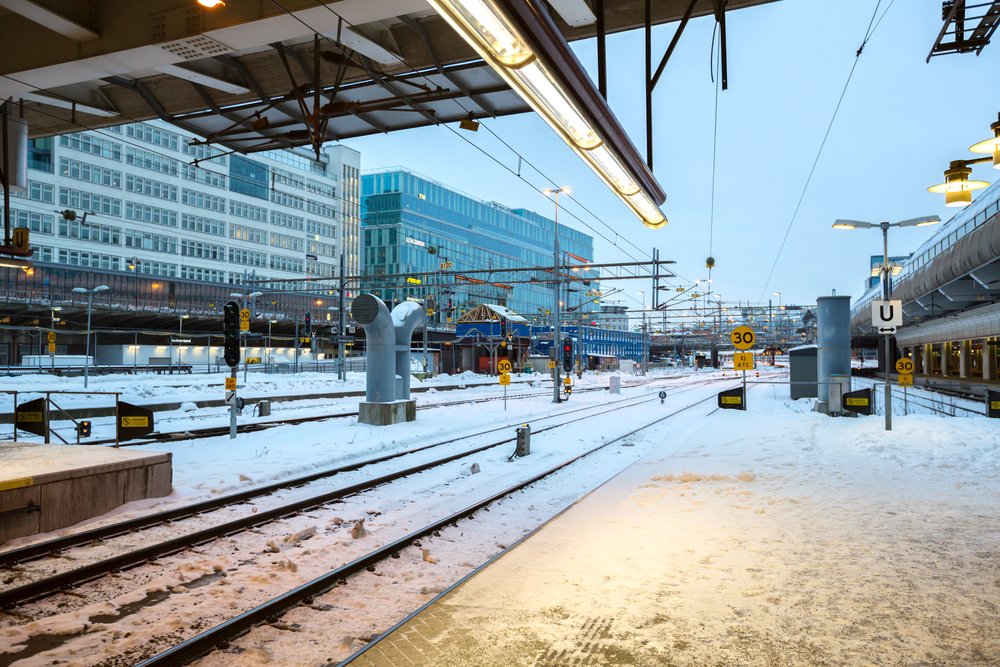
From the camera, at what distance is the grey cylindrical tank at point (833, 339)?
78.3 ft

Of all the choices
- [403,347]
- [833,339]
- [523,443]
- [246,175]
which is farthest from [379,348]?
[246,175]

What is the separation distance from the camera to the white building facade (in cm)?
5919

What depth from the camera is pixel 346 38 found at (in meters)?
9.87

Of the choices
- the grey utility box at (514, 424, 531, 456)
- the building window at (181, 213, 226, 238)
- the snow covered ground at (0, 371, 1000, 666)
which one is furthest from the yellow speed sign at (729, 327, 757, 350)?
the building window at (181, 213, 226, 238)

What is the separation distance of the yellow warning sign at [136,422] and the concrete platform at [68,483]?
1.97m

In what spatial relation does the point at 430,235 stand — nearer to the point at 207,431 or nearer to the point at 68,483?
the point at 207,431

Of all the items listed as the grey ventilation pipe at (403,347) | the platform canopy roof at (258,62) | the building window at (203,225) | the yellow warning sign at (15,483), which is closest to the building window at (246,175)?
the building window at (203,225)

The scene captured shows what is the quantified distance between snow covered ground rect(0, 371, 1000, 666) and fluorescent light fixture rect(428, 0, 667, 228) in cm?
389

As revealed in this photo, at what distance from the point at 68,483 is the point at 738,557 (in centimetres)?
851

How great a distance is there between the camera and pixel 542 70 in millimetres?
4273

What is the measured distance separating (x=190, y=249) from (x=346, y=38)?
70.1 m

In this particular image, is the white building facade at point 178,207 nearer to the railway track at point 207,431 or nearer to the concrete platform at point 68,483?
the railway track at point 207,431

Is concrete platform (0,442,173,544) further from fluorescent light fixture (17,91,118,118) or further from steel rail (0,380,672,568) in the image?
fluorescent light fixture (17,91,118,118)

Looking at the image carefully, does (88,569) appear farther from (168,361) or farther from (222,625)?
(168,361)
